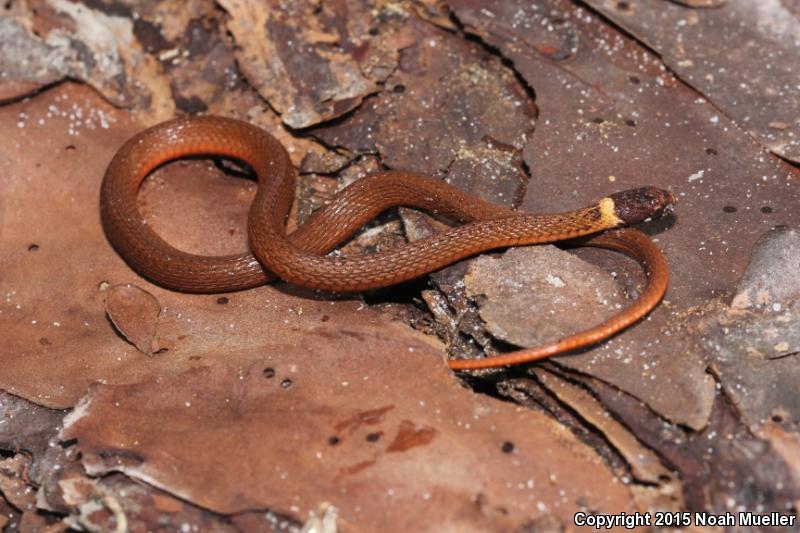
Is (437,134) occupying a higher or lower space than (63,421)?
higher

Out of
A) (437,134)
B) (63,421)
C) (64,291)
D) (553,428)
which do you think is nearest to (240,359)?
(63,421)

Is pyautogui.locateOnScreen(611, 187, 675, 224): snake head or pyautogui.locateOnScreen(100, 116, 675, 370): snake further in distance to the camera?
pyautogui.locateOnScreen(611, 187, 675, 224): snake head

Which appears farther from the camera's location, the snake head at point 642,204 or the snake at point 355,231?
the snake head at point 642,204

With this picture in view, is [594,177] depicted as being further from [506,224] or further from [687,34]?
[687,34]

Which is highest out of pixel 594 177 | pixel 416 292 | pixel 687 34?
pixel 687 34

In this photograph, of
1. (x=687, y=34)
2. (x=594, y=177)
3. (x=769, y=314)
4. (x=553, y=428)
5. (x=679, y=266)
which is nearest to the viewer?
(x=553, y=428)

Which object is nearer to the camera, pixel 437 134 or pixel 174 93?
pixel 437 134
